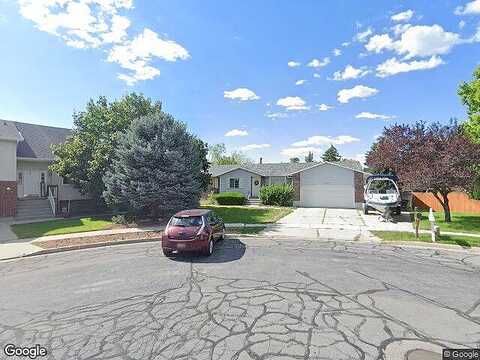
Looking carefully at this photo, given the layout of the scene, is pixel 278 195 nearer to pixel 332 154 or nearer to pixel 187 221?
pixel 187 221

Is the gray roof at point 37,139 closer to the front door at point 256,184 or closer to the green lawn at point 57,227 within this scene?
the green lawn at point 57,227

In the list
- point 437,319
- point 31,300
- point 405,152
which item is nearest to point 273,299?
point 437,319

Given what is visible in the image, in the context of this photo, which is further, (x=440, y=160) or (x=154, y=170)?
(x=154, y=170)

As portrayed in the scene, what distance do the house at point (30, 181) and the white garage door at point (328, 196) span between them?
1948 centimetres

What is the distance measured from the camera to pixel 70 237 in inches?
593

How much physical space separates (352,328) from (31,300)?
21.8ft

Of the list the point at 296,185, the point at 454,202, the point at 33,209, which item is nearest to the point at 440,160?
the point at 454,202

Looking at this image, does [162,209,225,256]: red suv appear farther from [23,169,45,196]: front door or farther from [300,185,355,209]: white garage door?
[300,185,355,209]: white garage door

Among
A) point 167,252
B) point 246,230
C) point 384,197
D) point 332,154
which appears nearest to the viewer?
point 167,252

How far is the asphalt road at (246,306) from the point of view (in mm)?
4762

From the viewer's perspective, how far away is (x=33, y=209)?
22594mm

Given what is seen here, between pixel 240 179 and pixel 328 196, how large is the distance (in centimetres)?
1218

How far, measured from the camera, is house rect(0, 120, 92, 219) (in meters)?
20.9

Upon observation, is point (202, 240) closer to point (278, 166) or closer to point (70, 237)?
point (70, 237)
